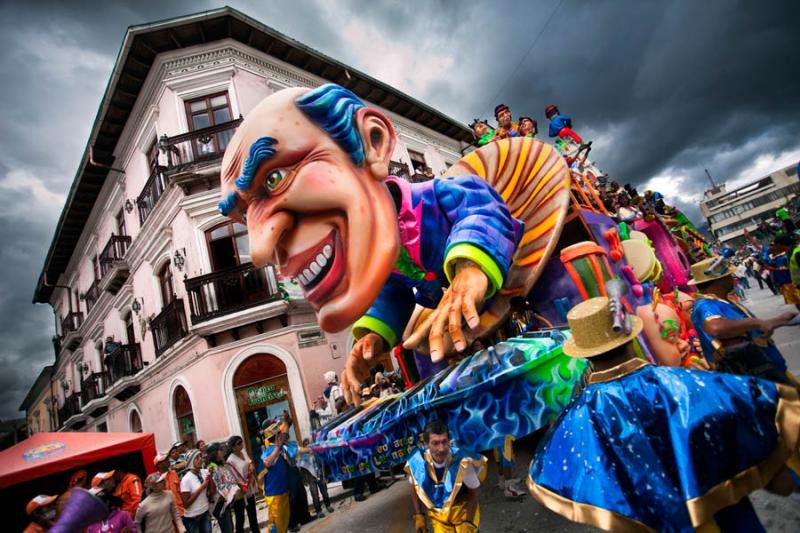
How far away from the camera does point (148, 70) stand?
1002cm

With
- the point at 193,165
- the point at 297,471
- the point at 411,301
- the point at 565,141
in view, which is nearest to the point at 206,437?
the point at 297,471

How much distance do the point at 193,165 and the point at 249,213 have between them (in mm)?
8571

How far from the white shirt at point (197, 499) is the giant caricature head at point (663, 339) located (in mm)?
4984

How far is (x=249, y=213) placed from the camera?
1649 millimetres

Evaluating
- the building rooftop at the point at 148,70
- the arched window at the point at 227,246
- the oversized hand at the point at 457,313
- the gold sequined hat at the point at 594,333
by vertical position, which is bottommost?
the gold sequined hat at the point at 594,333

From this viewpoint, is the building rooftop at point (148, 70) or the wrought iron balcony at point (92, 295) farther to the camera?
the wrought iron balcony at point (92, 295)

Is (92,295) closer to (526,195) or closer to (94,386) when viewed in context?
(94,386)

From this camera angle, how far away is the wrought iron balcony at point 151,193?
9916mm

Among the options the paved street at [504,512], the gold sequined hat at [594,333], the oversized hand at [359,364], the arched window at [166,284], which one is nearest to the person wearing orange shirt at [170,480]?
the paved street at [504,512]

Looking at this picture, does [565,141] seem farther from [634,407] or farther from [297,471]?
[297,471]

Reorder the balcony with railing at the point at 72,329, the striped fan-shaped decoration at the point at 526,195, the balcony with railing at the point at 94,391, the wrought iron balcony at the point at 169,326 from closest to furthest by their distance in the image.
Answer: the striped fan-shaped decoration at the point at 526,195 → the wrought iron balcony at the point at 169,326 → the balcony with railing at the point at 94,391 → the balcony with railing at the point at 72,329

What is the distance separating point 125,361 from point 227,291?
22.4ft

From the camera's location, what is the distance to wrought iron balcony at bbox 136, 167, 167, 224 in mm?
9916

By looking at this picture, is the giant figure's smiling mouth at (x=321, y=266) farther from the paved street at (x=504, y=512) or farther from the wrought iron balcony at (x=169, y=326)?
the wrought iron balcony at (x=169, y=326)
